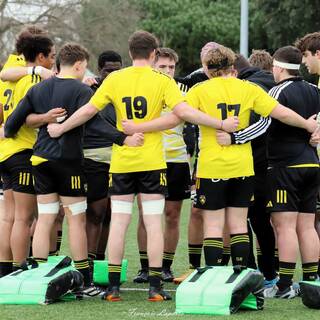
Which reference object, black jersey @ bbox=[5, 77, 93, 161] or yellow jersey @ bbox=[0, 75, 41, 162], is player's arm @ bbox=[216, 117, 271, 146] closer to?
black jersey @ bbox=[5, 77, 93, 161]

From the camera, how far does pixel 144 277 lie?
9281mm

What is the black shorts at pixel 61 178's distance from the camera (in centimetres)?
794

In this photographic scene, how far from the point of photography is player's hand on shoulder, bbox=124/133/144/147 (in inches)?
302

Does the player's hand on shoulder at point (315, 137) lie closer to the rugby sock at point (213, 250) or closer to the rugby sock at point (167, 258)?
the rugby sock at point (213, 250)

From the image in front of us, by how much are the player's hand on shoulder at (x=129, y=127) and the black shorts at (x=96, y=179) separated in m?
1.31

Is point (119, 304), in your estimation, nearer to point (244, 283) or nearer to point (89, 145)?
point (244, 283)

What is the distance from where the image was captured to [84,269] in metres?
8.12

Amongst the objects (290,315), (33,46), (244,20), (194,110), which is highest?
(244,20)

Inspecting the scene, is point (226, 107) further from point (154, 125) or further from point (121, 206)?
point (121, 206)

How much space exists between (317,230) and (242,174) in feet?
5.14

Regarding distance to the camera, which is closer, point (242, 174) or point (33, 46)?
point (242, 174)

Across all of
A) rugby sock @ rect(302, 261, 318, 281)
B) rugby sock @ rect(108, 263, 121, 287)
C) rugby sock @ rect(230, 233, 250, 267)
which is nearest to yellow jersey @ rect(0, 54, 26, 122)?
rugby sock @ rect(108, 263, 121, 287)

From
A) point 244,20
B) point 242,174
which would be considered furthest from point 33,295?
point 244,20

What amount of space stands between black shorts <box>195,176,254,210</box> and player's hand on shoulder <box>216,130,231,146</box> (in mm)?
312
